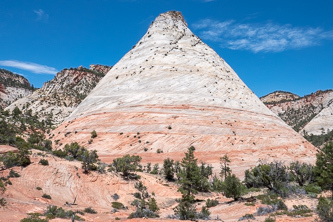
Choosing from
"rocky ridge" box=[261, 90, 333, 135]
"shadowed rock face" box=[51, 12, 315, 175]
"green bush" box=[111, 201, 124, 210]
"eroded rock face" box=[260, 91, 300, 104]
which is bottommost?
"green bush" box=[111, 201, 124, 210]

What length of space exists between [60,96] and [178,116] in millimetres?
60592

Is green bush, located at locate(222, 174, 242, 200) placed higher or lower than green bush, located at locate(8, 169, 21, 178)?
lower

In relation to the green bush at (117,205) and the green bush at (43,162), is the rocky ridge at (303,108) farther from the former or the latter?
the green bush at (43,162)

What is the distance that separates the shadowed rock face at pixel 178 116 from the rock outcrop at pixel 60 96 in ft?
85.7

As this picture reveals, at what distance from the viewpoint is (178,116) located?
152ft

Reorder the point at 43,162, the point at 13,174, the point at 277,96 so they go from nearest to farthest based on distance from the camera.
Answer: the point at 13,174
the point at 43,162
the point at 277,96

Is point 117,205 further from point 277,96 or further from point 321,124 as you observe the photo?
point 277,96

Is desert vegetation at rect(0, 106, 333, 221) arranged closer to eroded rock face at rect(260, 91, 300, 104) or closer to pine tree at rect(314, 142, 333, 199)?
pine tree at rect(314, 142, 333, 199)

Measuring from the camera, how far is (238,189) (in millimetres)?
18250

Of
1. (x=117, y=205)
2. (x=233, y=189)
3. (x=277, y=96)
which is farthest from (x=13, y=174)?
(x=277, y=96)

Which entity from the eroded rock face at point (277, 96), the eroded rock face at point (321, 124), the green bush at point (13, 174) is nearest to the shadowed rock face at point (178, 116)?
the green bush at point (13, 174)

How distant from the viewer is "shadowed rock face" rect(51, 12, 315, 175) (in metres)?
39.8

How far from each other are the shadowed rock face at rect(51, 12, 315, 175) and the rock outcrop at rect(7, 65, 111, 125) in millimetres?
26117

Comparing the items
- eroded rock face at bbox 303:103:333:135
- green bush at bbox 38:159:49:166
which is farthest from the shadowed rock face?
eroded rock face at bbox 303:103:333:135
